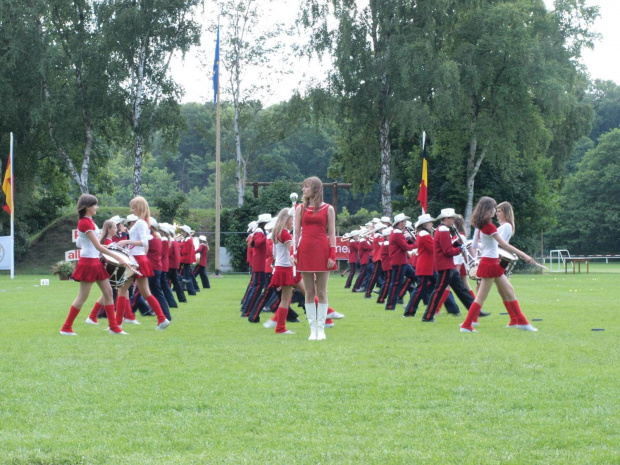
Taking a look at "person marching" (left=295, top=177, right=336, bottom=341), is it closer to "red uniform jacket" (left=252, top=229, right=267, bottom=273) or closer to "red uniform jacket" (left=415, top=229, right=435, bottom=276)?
"red uniform jacket" (left=252, top=229, right=267, bottom=273)

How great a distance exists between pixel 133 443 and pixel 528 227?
4274cm

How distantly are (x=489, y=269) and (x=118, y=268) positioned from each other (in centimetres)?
506

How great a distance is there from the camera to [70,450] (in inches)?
194

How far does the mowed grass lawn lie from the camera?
4898 millimetres

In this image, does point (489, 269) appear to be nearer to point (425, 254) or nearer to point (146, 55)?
point (425, 254)

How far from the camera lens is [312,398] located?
634 centimetres

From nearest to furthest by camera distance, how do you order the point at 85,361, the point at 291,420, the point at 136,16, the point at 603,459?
1. the point at 603,459
2. the point at 291,420
3. the point at 85,361
4. the point at 136,16

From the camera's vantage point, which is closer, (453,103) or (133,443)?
(133,443)

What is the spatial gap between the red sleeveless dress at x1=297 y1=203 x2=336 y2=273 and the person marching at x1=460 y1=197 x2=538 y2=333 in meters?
2.06

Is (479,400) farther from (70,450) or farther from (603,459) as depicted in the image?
(70,450)

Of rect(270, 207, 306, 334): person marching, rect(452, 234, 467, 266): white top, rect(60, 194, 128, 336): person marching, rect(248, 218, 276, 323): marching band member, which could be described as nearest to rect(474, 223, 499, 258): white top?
rect(452, 234, 467, 266): white top

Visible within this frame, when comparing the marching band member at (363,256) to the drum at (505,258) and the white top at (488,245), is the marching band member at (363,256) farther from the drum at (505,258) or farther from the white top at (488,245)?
the white top at (488,245)

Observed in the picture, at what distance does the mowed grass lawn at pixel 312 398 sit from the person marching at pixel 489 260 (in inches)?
15.8

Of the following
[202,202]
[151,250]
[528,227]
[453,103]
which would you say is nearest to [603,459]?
[151,250]
